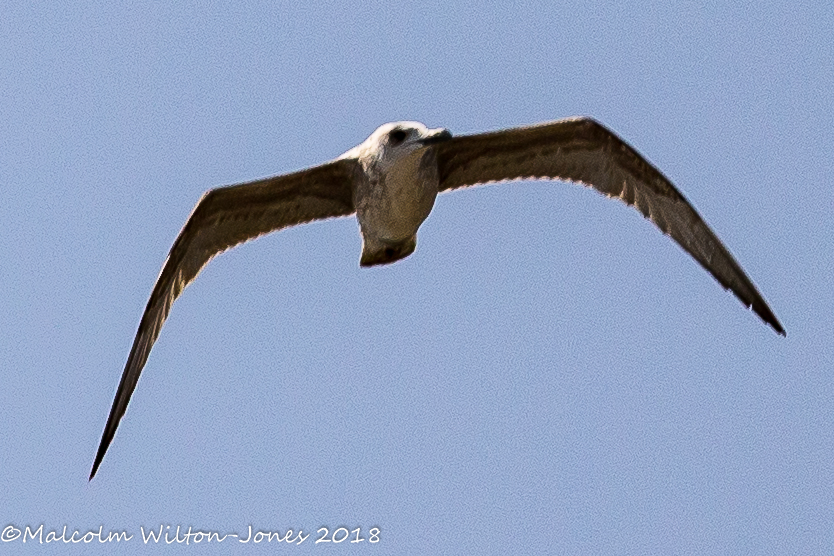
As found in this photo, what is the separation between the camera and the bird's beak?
1175 cm

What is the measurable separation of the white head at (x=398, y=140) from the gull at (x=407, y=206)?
220 mm

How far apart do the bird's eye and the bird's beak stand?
0.26 metres

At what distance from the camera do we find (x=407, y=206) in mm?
12453

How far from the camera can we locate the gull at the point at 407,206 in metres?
12.8

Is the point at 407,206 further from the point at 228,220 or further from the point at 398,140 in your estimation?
the point at 228,220

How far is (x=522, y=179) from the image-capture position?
43.8 feet

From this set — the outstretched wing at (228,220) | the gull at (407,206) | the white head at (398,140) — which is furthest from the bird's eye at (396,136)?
the outstretched wing at (228,220)

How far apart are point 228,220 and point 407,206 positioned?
1917 mm

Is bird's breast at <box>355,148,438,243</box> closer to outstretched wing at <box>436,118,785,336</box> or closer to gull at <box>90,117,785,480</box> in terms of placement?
gull at <box>90,117,785,480</box>

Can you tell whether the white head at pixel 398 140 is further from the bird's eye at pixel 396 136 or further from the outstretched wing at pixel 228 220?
the outstretched wing at pixel 228 220

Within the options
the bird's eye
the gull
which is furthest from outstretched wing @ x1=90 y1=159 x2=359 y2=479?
the bird's eye

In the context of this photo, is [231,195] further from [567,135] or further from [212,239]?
[567,135]

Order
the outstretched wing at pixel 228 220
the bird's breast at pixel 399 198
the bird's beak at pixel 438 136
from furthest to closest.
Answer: the outstretched wing at pixel 228 220 → the bird's breast at pixel 399 198 → the bird's beak at pixel 438 136

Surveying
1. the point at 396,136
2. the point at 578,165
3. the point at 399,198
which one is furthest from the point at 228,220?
the point at 578,165
